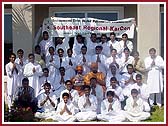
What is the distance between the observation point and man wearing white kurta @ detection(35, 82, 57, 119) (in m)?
9.81

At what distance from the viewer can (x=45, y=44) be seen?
1102 centimetres

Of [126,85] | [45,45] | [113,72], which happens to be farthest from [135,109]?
[45,45]

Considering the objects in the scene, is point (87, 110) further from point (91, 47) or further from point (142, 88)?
point (91, 47)

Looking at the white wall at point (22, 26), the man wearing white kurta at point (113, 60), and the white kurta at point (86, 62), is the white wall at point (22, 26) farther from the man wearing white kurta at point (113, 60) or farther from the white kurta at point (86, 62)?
the man wearing white kurta at point (113, 60)

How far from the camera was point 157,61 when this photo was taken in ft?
34.2

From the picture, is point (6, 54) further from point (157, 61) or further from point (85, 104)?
point (157, 61)

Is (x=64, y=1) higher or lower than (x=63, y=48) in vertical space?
higher

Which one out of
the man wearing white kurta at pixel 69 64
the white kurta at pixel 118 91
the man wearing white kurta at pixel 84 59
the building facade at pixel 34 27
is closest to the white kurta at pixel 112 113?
the white kurta at pixel 118 91

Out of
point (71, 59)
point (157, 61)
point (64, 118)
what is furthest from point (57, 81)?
point (157, 61)

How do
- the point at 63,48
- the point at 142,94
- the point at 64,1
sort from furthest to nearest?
the point at 63,48 < the point at 142,94 < the point at 64,1

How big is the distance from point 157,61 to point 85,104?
1770 mm

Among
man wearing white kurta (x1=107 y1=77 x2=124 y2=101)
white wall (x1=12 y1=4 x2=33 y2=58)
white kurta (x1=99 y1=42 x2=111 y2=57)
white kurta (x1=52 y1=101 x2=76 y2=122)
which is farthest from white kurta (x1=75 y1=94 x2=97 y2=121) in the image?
white wall (x1=12 y1=4 x2=33 y2=58)

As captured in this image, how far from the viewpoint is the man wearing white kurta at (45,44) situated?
1094cm

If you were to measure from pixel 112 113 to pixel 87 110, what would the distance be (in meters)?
0.48
